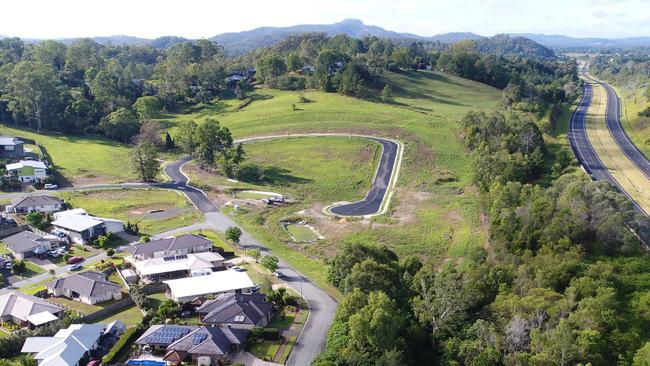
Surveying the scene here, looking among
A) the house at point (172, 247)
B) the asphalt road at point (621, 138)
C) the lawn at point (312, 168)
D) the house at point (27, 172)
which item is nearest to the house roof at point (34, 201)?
the house at point (27, 172)

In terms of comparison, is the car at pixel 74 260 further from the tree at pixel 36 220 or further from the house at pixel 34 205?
the house at pixel 34 205

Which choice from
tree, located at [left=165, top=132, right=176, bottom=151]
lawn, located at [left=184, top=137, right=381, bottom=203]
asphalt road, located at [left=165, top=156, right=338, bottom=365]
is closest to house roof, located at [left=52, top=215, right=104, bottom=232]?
asphalt road, located at [left=165, top=156, right=338, bottom=365]

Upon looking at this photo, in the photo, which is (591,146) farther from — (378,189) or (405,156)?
(378,189)

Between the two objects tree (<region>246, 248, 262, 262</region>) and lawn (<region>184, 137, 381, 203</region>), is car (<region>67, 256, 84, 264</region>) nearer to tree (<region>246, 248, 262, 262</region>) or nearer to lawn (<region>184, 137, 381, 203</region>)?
tree (<region>246, 248, 262, 262</region>)

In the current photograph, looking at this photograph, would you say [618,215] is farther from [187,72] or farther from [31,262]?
[187,72]

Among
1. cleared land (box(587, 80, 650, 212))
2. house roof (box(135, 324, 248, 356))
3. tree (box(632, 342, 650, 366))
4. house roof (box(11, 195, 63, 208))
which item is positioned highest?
cleared land (box(587, 80, 650, 212))
